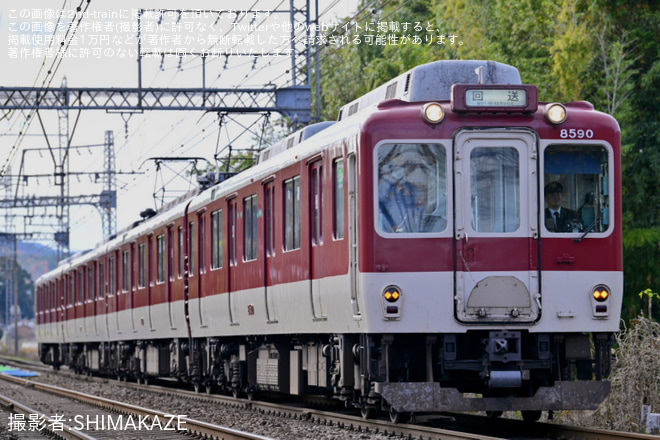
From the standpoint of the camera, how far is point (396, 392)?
1141cm

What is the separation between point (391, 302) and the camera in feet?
37.7

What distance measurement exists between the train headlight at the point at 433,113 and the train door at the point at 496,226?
240mm

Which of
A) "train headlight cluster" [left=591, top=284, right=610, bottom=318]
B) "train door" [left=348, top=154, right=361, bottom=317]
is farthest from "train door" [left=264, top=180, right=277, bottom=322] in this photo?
"train headlight cluster" [left=591, top=284, right=610, bottom=318]

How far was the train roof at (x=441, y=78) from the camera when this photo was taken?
494 inches

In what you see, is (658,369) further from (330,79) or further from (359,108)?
(330,79)

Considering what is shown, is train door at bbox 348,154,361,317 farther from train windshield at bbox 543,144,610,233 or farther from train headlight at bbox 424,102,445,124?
train windshield at bbox 543,144,610,233

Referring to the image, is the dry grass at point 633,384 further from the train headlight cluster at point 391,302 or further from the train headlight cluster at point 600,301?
the train headlight cluster at point 391,302

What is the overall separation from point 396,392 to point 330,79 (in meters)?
30.4

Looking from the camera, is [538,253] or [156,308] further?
[156,308]

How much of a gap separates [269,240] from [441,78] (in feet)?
11.5

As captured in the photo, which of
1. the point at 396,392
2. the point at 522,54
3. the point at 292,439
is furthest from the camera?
the point at 522,54

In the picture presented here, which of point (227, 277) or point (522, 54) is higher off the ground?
point (522, 54)

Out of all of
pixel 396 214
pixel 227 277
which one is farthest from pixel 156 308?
pixel 396 214

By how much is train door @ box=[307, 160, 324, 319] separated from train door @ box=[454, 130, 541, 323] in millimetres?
1916
